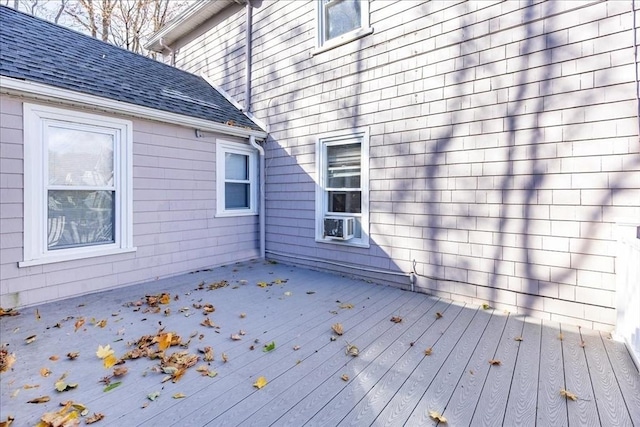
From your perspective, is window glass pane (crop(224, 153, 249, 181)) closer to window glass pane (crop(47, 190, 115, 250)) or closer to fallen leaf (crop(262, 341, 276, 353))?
window glass pane (crop(47, 190, 115, 250))

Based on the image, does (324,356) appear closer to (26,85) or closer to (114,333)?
(114,333)

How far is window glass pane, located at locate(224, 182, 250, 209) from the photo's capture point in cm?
603

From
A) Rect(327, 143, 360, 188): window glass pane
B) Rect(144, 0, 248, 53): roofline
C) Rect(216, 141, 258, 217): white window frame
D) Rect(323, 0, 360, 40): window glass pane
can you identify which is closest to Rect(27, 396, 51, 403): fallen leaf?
Rect(216, 141, 258, 217): white window frame

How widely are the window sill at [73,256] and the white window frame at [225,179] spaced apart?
1.60 metres

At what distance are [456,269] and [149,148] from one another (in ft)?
14.8

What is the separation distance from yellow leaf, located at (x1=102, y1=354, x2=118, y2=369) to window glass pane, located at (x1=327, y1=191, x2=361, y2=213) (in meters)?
3.57

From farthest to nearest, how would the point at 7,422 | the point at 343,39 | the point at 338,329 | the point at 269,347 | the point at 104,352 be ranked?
the point at 343,39, the point at 338,329, the point at 269,347, the point at 104,352, the point at 7,422

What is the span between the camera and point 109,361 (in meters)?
2.54

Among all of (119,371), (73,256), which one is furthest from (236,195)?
(119,371)

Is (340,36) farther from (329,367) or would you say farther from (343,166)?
(329,367)

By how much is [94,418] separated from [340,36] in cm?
533

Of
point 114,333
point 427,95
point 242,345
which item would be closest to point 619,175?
point 427,95

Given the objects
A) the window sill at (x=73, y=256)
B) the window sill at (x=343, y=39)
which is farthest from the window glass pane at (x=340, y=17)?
the window sill at (x=73, y=256)

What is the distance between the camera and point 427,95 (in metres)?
4.31
